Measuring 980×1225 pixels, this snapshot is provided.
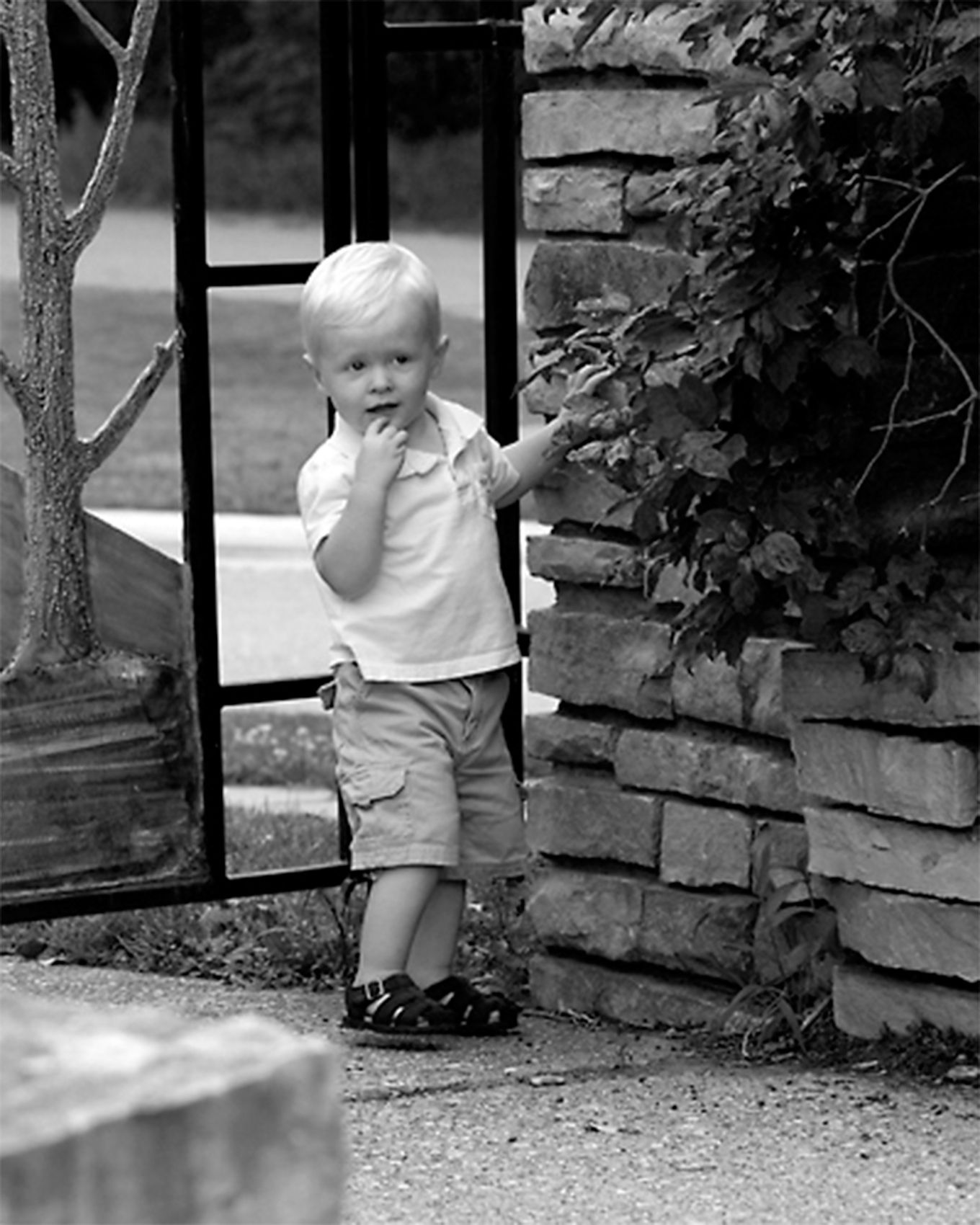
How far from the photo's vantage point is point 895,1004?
368 cm

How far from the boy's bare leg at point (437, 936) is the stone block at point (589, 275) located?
0.85 meters

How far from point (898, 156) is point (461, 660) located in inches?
37.9

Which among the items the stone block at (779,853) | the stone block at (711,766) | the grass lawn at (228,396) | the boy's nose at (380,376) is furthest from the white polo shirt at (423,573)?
the grass lawn at (228,396)

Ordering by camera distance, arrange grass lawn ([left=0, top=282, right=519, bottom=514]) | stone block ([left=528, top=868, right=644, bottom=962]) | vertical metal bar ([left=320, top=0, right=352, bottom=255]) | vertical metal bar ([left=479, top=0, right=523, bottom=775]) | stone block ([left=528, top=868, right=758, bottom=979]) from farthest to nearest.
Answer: grass lawn ([left=0, top=282, right=519, bottom=514]), vertical metal bar ([left=479, top=0, right=523, bottom=775]), vertical metal bar ([left=320, top=0, right=352, bottom=255]), stone block ([left=528, top=868, right=644, bottom=962]), stone block ([left=528, top=868, right=758, bottom=979])

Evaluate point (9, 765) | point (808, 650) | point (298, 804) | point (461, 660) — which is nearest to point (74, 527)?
point (9, 765)

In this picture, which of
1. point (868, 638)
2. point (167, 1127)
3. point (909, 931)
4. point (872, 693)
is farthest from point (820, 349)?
point (167, 1127)

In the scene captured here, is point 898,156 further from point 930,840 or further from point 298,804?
point 298,804

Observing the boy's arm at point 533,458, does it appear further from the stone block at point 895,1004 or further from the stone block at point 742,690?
the stone block at point 895,1004

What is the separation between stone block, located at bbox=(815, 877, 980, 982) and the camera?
3.55 m

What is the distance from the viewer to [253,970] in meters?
4.52

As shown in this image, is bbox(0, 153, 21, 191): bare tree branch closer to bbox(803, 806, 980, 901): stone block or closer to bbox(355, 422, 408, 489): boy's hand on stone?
bbox(355, 422, 408, 489): boy's hand on stone

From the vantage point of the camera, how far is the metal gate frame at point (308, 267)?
14.1 ft

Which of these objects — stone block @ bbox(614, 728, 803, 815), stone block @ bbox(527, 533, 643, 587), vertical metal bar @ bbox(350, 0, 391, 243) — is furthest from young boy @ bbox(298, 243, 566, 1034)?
vertical metal bar @ bbox(350, 0, 391, 243)

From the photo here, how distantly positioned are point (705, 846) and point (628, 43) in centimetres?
115
